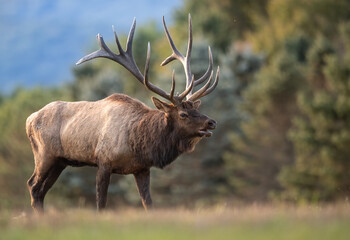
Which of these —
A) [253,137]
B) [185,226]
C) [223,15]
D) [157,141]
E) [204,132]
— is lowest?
[185,226]

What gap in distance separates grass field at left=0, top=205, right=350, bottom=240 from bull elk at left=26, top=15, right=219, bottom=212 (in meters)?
3.25

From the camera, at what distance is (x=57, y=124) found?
37.5 feet

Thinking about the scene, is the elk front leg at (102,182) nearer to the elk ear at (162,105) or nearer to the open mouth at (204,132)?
the elk ear at (162,105)

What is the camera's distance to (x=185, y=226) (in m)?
6.77

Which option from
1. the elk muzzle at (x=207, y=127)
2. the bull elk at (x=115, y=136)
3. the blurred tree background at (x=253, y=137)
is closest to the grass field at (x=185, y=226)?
the bull elk at (x=115, y=136)

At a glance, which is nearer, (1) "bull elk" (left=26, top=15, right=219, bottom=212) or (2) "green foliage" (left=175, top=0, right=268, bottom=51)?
(1) "bull elk" (left=26, top=15, right=219, bottom=212)

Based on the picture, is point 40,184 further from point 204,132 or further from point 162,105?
point 204,132

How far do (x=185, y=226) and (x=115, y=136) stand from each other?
4.30 m

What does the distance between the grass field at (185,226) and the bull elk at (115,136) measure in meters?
3.25

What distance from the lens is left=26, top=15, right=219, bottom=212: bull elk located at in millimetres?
10828

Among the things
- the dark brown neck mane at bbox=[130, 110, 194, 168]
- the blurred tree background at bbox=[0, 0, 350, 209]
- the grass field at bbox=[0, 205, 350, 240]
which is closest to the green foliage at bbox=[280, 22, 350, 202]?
the blurred tree background at bbox=[0, 0, 350, 209]

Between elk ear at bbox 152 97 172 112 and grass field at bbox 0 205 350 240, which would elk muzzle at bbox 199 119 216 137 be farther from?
grass field at bbox 0 205 350 240

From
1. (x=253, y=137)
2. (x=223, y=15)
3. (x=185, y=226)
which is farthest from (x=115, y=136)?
(x=223, y=15)

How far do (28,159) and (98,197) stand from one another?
1810 inches
